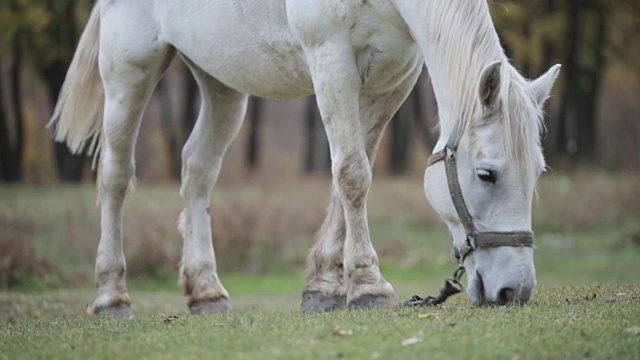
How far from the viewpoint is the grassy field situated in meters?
4.66

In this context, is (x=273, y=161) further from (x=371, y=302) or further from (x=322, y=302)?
(x=371, y=302)

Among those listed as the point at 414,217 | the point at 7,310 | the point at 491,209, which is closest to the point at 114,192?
the point at 7,310

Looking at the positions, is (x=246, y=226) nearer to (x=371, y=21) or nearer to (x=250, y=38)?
(x=250, y=38)

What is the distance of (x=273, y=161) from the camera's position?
42156mm

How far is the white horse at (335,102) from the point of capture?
17.8 feet

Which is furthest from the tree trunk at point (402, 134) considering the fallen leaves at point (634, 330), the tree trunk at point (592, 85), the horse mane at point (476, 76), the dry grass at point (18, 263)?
the fallen leaves at point (634, 330)

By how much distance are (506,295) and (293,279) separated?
Answer: 9.31m

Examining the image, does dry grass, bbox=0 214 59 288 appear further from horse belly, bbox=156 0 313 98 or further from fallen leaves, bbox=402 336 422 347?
fallen leaves, bbox=402 336 422 347

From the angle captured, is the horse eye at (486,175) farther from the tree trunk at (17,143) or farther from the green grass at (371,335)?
the tree trunk at (17,143)

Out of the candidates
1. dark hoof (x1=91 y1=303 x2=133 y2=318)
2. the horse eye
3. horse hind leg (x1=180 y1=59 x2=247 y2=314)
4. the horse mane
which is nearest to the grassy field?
dark hoof (x1=91 y1=303 x2=133 y2=318)

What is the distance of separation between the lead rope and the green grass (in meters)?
0.13

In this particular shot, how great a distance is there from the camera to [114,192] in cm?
803

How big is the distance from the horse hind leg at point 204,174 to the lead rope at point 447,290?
217 centimetres

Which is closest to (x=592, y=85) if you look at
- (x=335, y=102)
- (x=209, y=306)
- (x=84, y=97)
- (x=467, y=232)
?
(x=84, y=97)
